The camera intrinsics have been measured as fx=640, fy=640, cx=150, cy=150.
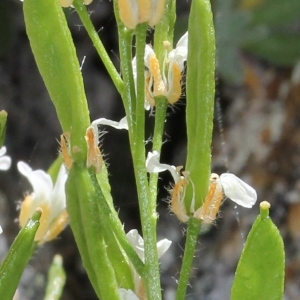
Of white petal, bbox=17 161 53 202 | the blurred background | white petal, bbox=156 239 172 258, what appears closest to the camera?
white petal, bbox=156 239 172 258

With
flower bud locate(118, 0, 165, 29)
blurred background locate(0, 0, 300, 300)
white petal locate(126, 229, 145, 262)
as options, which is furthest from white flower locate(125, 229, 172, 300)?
blurred background locate(0, 0, 300, 300)

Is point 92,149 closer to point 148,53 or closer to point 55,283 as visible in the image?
point 148,53

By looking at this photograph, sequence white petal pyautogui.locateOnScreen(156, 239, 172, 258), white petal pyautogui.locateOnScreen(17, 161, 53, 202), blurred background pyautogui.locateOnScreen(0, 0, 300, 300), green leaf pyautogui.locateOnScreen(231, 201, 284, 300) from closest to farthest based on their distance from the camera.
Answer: green leaf pyautogui.locateOnScreen(231, 201, 284, 300) < white petal pyautogui.locateOnScreen(156, 239, 172, 258) < white petal pyautogui.locateOnScreen(17, 161, 53, 202) < blurred background pyautogui.locateOnScreen(0, 0, 300, 300)

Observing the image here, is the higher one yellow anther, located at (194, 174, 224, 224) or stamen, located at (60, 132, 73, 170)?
stamen, located at (60, 132, 73, 170)

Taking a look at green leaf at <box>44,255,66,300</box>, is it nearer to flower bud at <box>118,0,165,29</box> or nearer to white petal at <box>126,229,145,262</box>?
white petal at <box>126,229,145,262</box>

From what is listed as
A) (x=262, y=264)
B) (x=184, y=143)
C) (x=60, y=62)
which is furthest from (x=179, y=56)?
(x=184, y=143)

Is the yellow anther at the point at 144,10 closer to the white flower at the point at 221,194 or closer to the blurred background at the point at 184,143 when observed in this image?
the white flower at the point at 221,194
